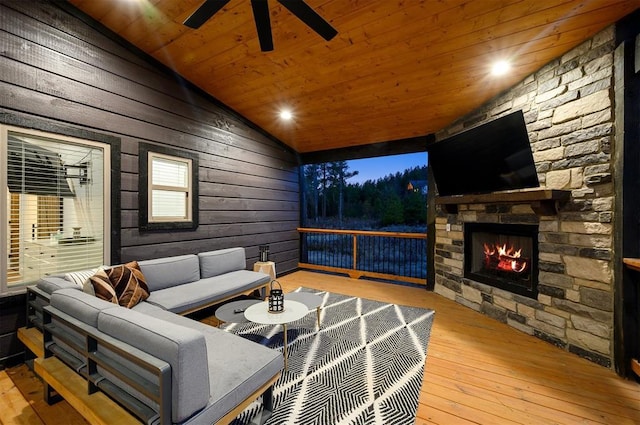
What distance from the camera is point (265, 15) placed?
5.92 feet

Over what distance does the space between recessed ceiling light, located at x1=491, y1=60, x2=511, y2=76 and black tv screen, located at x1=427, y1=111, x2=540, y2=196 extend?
503 millimetres

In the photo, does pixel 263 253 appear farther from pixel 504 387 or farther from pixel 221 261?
pixel 504 387

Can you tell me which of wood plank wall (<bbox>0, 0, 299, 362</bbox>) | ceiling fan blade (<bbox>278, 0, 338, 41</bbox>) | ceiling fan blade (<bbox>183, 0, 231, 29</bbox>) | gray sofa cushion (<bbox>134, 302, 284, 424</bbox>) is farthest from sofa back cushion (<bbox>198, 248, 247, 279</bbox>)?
ceiling fan blade (<bbox>278, 0, 338, 41</bbox>)

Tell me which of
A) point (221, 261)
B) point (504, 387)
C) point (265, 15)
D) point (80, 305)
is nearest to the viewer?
point (80, 305)

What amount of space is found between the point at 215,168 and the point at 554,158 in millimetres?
4057

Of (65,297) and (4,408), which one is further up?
(65,297)

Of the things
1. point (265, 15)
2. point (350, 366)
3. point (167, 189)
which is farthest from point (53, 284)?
point (265, 15)

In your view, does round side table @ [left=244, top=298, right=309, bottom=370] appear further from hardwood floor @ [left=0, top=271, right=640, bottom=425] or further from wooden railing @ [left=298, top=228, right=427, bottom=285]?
wooden railing @ [left=298, top=228, right=427, bottom=285]

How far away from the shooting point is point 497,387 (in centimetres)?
200

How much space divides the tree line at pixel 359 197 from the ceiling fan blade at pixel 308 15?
3579 millimetres

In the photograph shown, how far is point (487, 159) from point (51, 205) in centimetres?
447

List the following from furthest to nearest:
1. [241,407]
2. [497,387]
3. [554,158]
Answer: [554,158], [497,387], [241,407]

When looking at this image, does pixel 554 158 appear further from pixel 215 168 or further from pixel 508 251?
pixel 215 168

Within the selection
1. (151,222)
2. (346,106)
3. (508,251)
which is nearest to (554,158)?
(508,251)
